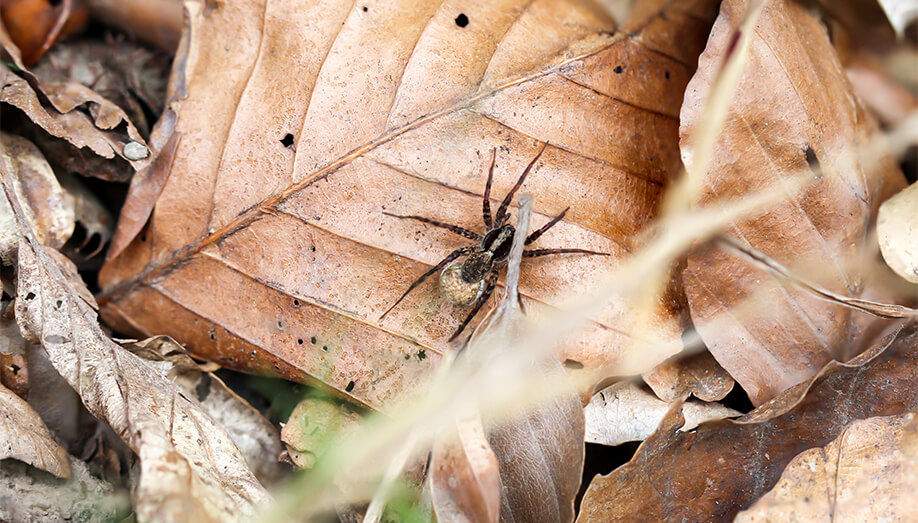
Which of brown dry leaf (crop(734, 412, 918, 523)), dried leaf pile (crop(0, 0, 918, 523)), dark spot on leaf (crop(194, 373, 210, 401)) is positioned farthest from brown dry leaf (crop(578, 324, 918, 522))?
dark spot on leaf (crop(194, 373, 210, 401))

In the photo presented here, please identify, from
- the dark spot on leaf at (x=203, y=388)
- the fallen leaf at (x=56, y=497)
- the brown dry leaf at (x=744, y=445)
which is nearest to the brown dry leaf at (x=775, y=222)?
the brown dry leaf at (x=744, y=445)

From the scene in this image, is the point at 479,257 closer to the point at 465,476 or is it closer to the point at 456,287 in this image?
the point at 456,287

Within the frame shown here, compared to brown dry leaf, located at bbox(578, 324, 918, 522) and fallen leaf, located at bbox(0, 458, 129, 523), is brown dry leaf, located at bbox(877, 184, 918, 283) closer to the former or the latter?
brown dry leaf, located at bbox(578, 324, 918, 522)

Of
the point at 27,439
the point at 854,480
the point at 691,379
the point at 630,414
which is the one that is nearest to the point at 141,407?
the point at 27,439

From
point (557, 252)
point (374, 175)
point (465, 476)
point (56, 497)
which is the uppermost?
point (374, 175)

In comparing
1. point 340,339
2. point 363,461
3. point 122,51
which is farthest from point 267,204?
point 122,51

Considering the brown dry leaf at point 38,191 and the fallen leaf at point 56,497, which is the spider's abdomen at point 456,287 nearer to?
the fallen leaf at point 56,497
